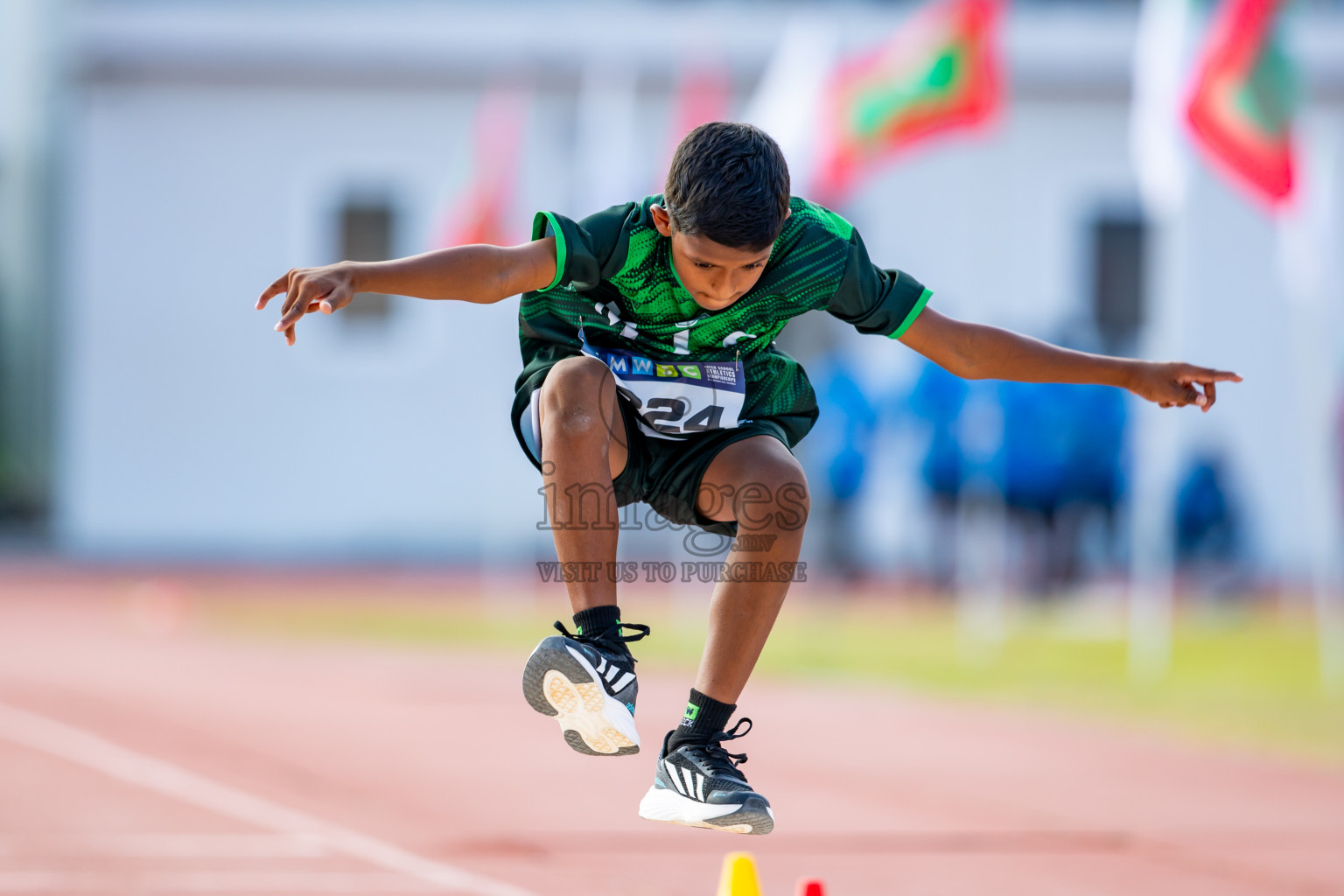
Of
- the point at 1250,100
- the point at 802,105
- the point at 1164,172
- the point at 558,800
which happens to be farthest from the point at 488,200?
the point at 558,800

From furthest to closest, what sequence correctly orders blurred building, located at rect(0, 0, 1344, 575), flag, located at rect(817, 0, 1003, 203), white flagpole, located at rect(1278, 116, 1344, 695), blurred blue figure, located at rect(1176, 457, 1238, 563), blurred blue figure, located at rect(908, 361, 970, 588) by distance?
1. blurred building, located at rect(0, 0, 1344, 575)
2. blurred blue figure, located at rect(1176, 457, 1238, 563)
3. blurred blue figure, located at rect(908, 361, 970, 588)
4. flag, located at rect(817, 0, 1003, 203)
5. white flagpole, located at rect(1278, 116, 1344, 695)

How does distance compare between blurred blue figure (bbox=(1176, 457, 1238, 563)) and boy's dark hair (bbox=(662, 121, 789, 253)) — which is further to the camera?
blurred blue figure (bbox=(1176, 457, 1238, 563))

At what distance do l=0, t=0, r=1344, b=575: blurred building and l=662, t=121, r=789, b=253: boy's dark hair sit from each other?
64.4 feet

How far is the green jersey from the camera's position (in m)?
4.00

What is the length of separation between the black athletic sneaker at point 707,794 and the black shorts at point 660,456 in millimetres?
580

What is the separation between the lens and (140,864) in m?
6.20

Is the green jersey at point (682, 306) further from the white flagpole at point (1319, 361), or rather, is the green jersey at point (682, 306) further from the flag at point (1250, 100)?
the white flagpole at point (1319, 361)

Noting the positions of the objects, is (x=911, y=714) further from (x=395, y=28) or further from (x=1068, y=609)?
(x=395, y=28)

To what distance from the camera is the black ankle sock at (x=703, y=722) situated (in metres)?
4.15

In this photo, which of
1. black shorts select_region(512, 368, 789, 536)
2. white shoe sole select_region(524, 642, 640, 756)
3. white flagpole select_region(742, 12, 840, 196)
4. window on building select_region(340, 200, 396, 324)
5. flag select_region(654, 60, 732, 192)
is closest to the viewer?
white shoe sole select_region(524, 642, 640, 756)

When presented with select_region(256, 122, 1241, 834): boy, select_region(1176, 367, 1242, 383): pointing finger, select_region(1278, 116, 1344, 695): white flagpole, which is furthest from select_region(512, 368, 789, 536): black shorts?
select_region(1278, 116, 1344, 695): white flagpole

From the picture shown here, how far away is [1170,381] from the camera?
4.40m

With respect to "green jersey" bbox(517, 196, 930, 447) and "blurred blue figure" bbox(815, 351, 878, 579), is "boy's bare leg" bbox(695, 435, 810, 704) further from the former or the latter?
"blurred blue figure" bbox(815, 351, 878, 579)

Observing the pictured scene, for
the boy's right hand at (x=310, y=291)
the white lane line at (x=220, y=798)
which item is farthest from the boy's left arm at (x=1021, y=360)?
the white lane line at (x=220, y=798)
